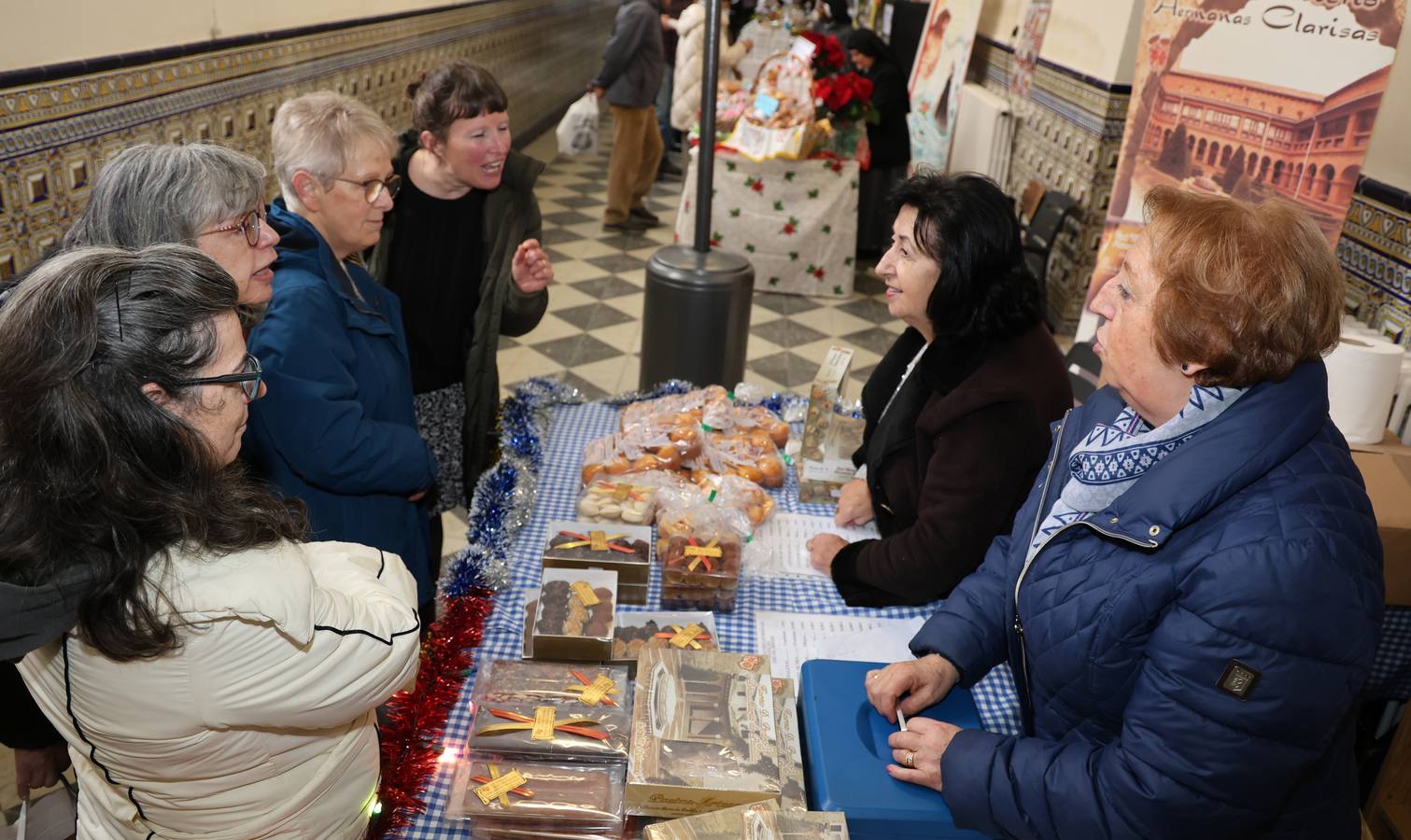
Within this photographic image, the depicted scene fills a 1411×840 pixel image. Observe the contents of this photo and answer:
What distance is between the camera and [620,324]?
5926mm

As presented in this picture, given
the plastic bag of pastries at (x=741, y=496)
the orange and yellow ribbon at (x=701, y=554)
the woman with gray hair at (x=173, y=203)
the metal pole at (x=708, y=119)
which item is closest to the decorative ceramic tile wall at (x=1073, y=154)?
the metal pole at (x=708, y=119)

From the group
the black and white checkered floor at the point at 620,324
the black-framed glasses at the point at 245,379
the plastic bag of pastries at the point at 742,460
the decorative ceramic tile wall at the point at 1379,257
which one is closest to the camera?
the black-framed glasses at the point at 245,379

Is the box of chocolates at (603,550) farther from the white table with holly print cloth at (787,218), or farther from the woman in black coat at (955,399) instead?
the white table with holly print cloth at (787,218)

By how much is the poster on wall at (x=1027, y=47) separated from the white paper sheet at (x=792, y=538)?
5337mm

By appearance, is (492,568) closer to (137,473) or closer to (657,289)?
(137,473)

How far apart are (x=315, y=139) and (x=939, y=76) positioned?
6350 mm

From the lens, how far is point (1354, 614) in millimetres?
1245

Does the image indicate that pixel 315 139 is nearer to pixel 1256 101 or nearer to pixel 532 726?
pixel 532 726

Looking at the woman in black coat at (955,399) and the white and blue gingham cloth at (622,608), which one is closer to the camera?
the white and blue gingham cloth at (622,608)

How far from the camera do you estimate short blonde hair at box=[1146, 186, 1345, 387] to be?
1.30 m

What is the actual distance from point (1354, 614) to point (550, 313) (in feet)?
16.8

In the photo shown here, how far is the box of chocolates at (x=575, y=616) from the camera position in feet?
5.70

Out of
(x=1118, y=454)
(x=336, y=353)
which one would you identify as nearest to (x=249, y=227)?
(x=336, y=353)

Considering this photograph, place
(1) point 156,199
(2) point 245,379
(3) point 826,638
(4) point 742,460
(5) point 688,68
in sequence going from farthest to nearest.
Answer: (5) point 688,68 < (4) point 742,460 < (3) point 826,638 < (1) point 156,199 < (2) point 245,379
